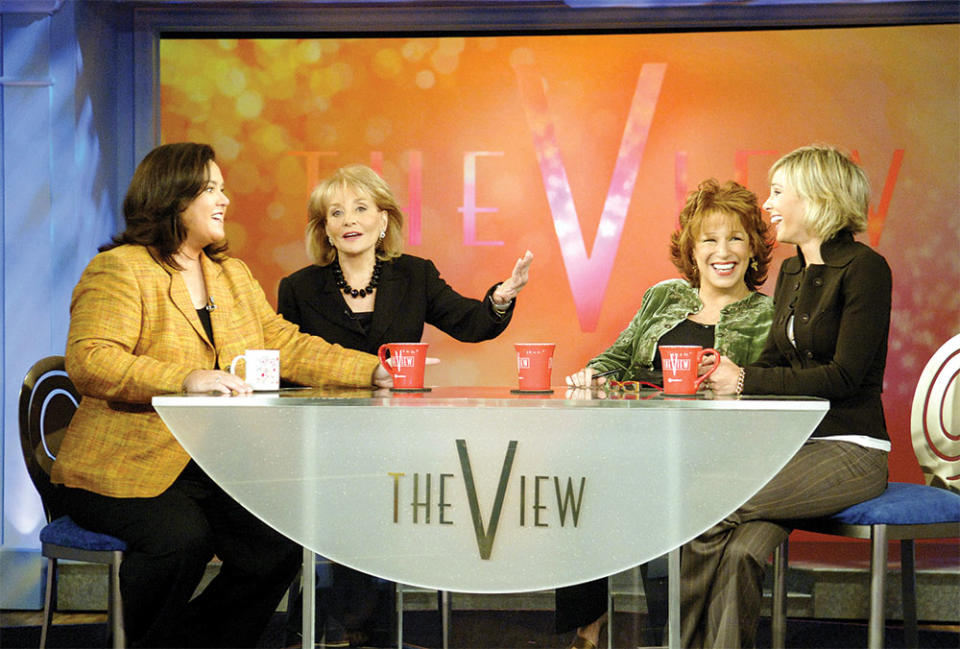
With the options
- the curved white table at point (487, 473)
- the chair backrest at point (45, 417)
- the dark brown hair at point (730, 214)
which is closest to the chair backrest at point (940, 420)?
the dark brown hair at point (730, 214)

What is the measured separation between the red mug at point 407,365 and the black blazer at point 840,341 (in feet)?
2.88

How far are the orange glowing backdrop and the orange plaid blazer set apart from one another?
1.69m

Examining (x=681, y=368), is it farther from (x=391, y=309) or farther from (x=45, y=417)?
(x=45, y=417)

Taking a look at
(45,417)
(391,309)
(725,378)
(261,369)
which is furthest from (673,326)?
(45,417)

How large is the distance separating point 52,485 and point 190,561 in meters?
0.52

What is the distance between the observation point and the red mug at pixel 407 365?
2672mm

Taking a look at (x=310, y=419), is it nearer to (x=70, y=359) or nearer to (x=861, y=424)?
(x=70, y=359)

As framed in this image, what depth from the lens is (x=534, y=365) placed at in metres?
2.63

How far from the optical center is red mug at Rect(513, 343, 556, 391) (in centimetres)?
262

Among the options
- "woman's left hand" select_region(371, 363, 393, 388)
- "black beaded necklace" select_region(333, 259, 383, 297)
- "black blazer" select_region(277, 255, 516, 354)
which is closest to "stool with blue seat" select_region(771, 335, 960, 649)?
"woman's left hand" select_region(371, 363, 393, 388)

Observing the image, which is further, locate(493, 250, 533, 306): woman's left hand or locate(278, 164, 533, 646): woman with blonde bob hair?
locate(278, 164, 533, 646): woman with blonde bob hair

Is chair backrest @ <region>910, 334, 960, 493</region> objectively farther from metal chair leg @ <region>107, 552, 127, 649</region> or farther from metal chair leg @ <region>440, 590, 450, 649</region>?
metal chair leg @ <region>107, 552, 127, 649</region>

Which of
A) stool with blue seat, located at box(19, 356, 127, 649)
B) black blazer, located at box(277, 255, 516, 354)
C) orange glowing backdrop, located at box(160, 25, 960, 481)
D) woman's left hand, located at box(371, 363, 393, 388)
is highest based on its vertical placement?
orange glowing backdrop, located at box(160, 25, 960, 481)

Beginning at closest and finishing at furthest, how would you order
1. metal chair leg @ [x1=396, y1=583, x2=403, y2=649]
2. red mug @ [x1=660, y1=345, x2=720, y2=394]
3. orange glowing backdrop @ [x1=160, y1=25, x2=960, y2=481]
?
red mug @ [x1=660, y1=345, x2=720, y2=394], metal chair leg @ [x1=396, y1=583, x2=403, y2=649], orange glowing backdrop @ [x1=160, y1=25, x2=960, y2=481]
